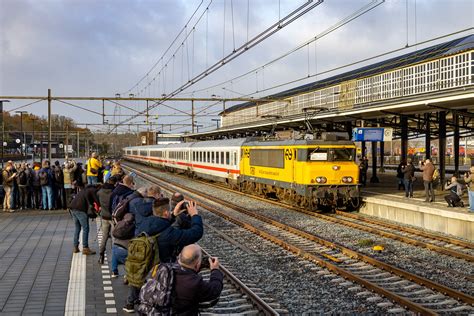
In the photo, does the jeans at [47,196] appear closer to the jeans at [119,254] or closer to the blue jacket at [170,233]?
the jeans at [119,254]

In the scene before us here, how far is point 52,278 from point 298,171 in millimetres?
11851

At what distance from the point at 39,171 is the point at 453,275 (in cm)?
1315

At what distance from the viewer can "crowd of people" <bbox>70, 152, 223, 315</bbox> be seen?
14.3ft

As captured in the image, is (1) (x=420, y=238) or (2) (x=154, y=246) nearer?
(2) (x=154, y=246)

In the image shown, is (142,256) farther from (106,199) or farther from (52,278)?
(106,199)

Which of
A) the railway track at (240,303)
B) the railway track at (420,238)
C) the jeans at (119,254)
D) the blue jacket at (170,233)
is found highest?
the blue jacket at (170,233)

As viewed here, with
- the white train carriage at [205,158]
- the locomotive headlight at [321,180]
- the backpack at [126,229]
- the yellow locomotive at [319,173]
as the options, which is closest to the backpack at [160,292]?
the backpack at [126,229]

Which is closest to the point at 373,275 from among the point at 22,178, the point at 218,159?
the point at 22,178

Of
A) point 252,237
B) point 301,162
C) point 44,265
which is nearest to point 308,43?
point 301,162

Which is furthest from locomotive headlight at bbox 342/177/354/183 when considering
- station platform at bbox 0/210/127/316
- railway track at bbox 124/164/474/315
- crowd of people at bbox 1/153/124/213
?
station platform at bbox 0/210/127/316

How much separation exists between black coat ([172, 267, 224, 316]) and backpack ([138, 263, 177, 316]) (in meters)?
0.05

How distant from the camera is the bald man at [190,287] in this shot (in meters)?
4.34

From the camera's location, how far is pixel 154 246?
5.95m

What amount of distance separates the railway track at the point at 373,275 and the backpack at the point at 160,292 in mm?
4264
